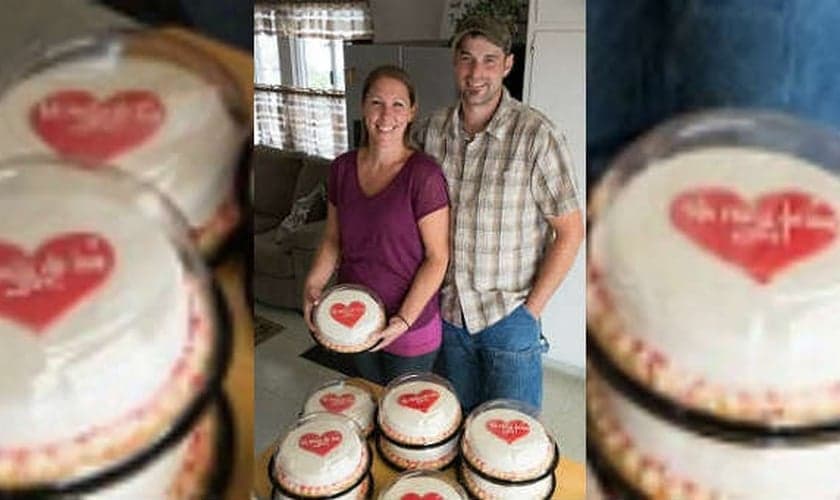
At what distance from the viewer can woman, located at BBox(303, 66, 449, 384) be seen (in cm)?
75

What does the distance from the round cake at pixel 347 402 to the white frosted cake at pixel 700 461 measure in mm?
408

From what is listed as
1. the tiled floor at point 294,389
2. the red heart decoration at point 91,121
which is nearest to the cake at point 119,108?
the red heart decoration at point 91,121

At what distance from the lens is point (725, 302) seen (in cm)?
48

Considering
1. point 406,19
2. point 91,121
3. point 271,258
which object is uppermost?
point 406,19

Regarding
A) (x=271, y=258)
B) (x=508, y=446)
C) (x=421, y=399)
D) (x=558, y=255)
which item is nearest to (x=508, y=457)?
(x=508, y=446)

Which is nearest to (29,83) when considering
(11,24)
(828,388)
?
(11,24)

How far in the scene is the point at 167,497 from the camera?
50 centimetres

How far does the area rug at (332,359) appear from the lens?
0.89 metres

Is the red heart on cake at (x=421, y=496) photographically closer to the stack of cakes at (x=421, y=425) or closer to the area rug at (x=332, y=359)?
the stack of cakes at (x=421, y=425)

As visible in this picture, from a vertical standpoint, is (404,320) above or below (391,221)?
below

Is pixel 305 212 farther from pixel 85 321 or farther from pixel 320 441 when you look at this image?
pixel 85 321

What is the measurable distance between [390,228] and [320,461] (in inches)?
9.6

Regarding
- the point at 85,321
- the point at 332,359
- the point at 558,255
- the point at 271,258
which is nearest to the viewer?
the point at 85,321

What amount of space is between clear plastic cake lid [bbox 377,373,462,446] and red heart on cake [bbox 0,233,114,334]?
442 mm
